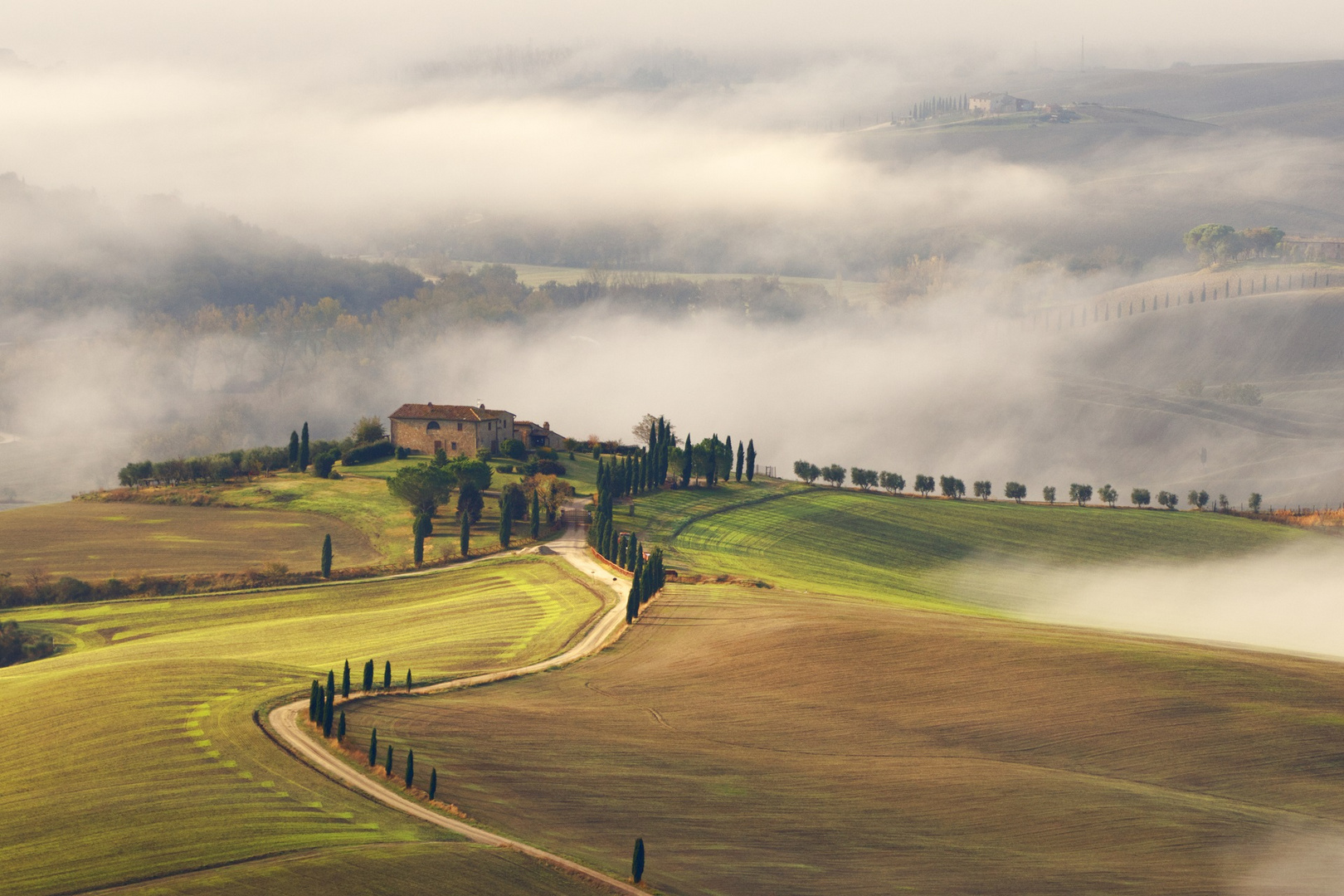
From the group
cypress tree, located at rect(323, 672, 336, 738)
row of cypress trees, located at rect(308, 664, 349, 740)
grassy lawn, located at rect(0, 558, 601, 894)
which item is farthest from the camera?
cypress tree, located at rect(323, 672, 336, 738)

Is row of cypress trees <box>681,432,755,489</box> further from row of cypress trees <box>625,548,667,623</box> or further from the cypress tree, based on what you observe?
the cypress tree

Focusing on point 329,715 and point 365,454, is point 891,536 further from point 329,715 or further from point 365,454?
point 329,715

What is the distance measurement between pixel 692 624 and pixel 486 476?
65.5 m

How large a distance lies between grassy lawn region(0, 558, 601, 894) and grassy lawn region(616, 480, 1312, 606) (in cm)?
2767

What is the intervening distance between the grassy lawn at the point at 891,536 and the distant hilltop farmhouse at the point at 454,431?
30560 mm

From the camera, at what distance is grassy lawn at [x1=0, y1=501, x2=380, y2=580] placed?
133 m

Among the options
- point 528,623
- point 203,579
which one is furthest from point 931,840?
point 203,579

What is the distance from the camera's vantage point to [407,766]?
61656 mm

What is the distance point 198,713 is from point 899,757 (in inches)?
1381

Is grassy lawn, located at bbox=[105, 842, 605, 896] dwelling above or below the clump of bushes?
above

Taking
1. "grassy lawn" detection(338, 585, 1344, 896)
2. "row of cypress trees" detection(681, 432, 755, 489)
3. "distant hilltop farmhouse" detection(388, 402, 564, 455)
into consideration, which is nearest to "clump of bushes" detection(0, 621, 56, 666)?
"grassy lawn" detection(338, 585, 1344, 896)

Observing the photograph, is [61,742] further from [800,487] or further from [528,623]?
[800,487]

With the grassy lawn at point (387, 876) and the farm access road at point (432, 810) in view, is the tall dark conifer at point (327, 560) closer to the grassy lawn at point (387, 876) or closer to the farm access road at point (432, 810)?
the farm access road at point (432, 810)

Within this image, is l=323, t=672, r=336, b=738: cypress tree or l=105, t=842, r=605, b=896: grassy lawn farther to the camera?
l=323, t=672, r=336, b=738: cypress tree
